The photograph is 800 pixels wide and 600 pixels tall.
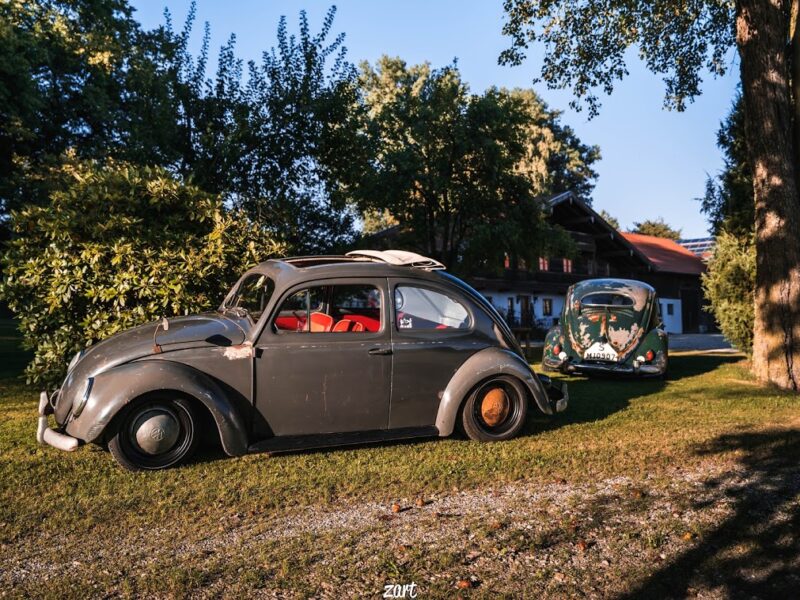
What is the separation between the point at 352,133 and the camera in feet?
49.6

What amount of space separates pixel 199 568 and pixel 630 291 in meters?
11.5

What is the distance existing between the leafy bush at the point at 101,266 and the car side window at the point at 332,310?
111 inches

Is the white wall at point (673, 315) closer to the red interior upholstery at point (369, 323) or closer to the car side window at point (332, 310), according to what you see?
the car side window at point (332, 310)

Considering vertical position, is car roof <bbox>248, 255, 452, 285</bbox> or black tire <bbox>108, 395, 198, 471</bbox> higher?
car roof <bbox>248, 255, 452, 285</bbox>

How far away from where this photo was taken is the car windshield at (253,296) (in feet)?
20.1

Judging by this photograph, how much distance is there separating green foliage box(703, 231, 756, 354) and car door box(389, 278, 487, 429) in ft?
32.8

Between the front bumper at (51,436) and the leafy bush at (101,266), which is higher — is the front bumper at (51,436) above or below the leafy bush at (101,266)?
below

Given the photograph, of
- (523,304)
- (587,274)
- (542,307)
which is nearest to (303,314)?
(523,304)

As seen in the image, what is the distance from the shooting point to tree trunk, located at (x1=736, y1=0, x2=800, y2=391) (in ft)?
32.6

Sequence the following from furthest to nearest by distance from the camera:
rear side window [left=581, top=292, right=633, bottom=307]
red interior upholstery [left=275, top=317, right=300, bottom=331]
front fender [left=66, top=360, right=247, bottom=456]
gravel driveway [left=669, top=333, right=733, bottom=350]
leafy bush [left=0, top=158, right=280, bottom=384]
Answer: gravel driveway [left=669, top=333, right=733, bottom=350], rear side window [left=581, top=292, right=633, bottom=307], leafy bush [left=0, top=158, right=280, bottom=384], red interior upholstery [left=275, top=317, right=300, bottom=331], front fender [left=66, top=360, right=247, bottom=456]

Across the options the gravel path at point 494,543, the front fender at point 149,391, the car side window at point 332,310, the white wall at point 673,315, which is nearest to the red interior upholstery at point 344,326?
the car side window at point 332,310

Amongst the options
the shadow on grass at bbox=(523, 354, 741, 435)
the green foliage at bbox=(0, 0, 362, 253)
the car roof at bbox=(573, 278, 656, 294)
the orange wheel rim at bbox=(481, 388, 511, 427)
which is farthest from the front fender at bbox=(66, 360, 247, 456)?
the car roof at bbox=(573, 278, 656, 294)

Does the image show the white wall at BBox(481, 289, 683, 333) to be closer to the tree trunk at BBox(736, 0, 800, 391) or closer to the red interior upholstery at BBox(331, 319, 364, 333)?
the tree trunk at BBox(736, 0, 800, 391)

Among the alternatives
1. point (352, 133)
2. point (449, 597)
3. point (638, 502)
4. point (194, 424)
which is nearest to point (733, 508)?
point (638, 502)
